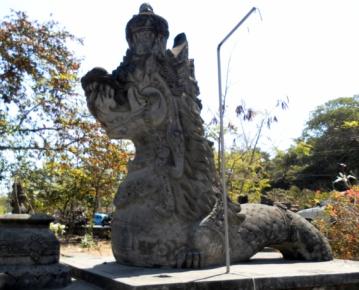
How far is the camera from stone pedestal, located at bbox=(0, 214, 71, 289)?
116 inches

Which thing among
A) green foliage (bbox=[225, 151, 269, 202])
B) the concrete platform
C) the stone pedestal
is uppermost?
green foliage (bbox=[225, 151, 269, 202])

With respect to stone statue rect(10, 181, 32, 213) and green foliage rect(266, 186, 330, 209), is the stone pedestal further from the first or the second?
green foliage rect(266, 186, 330, 209)

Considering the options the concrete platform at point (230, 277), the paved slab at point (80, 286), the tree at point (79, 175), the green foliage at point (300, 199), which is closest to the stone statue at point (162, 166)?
the concrete platform at point (230, 277)

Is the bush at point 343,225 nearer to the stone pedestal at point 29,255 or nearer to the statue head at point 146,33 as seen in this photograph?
the statue head at point 146,33

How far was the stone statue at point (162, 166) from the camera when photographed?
134 inches

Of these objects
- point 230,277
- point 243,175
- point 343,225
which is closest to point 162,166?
point 230,277

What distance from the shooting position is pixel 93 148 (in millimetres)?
11758

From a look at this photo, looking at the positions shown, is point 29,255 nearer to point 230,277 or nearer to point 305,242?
point 230,277

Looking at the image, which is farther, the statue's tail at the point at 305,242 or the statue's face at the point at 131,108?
the statue's tail at the point at 305,242

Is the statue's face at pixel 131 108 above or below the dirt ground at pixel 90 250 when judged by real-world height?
above

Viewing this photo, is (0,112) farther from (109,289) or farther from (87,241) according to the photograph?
(109,289)

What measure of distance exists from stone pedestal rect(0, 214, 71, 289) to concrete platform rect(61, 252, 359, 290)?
340mm

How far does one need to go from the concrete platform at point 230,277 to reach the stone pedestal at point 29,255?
0.34 meters

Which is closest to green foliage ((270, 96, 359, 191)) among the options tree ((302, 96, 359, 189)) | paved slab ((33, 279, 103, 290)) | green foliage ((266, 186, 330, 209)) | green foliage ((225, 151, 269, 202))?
tree ((302, 96, 359, 189))
